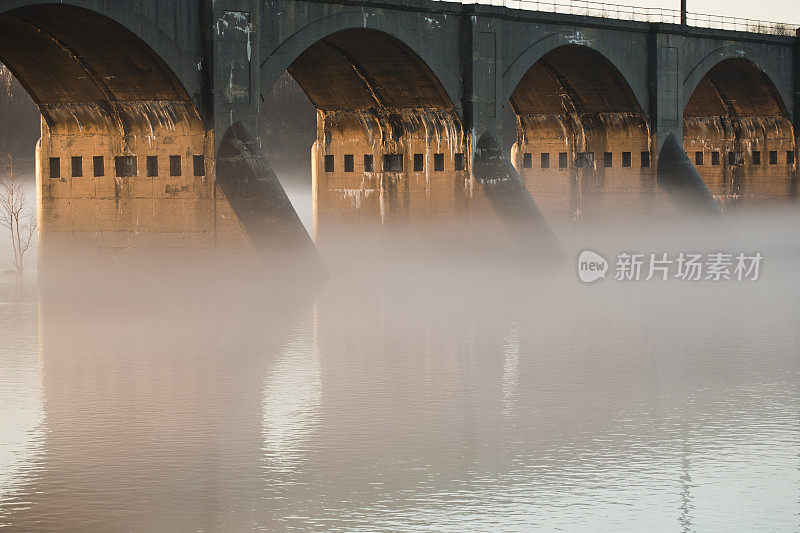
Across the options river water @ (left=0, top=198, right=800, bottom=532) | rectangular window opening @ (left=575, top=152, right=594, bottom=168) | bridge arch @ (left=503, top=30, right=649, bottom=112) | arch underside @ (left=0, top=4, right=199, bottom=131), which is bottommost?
river water @ (left=0, top=198, right=800, bottom=532)

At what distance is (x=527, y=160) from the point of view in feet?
159

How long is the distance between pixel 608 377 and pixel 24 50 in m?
18.8

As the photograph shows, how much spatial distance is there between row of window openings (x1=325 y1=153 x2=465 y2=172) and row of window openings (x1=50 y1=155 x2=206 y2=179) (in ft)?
31.9

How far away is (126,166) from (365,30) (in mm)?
7251

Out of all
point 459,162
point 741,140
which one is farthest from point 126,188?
point 741,140

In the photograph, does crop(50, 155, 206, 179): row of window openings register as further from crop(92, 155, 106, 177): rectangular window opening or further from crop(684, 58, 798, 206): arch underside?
crop(684, 58, 798, 206): arch underside

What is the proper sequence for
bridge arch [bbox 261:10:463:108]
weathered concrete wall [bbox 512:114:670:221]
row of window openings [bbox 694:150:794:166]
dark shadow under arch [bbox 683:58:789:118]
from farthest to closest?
row of window openings [bbox 694:150:794:166], dark shadow under arch [bbox 683:58:789:118], weathered concrete wall [bbox 512:114:670:221], bridge arch [bbox 261:10:463:108]

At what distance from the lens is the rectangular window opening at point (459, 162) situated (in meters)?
38.9

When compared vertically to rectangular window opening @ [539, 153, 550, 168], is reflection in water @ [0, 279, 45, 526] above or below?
below

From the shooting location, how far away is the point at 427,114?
3894 centimetres

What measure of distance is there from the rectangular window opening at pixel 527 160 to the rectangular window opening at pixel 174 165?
62.3 ft

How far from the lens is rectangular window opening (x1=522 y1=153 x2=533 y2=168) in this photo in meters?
48.2

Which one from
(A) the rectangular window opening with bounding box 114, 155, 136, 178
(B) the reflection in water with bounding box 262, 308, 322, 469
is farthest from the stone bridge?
(B) the reflection in water with bounding box 262, 308, 322, 469

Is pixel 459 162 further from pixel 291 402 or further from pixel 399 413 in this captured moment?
pixel 399 413
